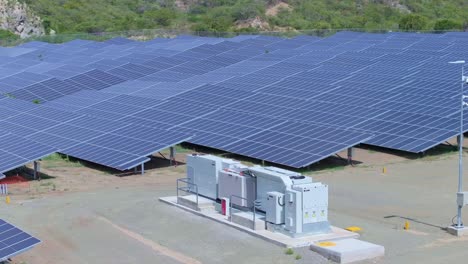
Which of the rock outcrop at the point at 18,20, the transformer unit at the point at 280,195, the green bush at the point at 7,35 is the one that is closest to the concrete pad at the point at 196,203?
the transformer unit at the point at 280,195

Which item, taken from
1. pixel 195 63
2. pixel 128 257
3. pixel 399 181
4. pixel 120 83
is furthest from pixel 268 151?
pixel 195 63

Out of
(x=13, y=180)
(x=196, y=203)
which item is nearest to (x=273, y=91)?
(x=13, y=180)

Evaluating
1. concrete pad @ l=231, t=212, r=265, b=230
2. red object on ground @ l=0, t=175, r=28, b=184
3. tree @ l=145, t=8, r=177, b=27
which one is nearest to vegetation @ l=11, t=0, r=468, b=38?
tree @ l=145, t=8, r=177, b=27

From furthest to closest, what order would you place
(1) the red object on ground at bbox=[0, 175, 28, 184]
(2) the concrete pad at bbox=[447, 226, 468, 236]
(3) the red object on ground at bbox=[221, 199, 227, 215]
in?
(1) the red object on ground at bbox=[0, 175, 28, 184], (3) the red object on ground at bbox=[221, 199, 227, 215], (2) the concrete pad at bbox=[447, 226, 468, 236]

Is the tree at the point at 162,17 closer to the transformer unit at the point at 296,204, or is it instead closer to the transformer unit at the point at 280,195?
the transformer unit at the point at 280,195

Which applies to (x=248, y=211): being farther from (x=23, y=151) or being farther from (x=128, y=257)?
(x=23, y=151)

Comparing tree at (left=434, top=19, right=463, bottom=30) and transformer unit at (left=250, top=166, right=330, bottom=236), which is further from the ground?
transformer unit at (left=250, top=166, right=330, bottom=236)

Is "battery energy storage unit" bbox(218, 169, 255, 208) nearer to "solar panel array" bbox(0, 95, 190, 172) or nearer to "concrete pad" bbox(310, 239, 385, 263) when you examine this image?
"concrete pad" bbox(310, 239, 385, 263)
